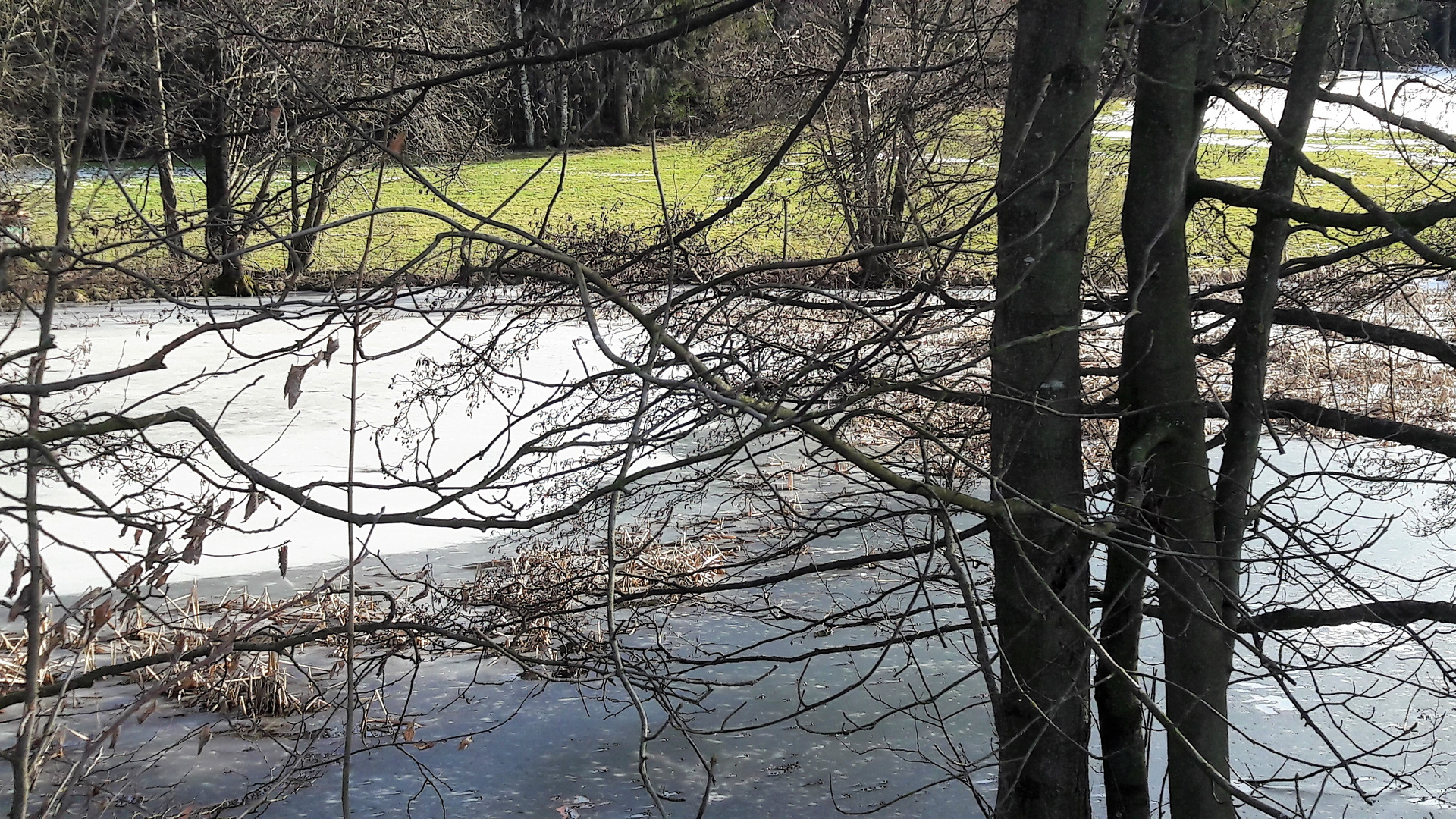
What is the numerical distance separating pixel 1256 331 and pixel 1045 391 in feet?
2.38

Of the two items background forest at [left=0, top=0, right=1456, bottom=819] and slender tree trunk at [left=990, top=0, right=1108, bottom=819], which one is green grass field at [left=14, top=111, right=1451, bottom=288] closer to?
background forest at [left=0, top=0, right=1456, bottom=819]

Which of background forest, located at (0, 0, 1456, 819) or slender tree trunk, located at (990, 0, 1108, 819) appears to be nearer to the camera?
background forest, located at (0, 0, 1456, 819)

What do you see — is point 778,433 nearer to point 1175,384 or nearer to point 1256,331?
point 1175,384

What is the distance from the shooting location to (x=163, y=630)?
575 cm

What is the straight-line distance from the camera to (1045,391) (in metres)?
2.80

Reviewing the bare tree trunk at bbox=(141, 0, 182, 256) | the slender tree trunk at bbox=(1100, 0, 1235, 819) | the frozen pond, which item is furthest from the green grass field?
the frozen pond

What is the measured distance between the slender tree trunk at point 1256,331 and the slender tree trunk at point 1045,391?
1.46 feet

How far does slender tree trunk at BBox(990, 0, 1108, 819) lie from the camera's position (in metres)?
2.72

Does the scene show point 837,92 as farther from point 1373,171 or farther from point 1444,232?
point 1373,171

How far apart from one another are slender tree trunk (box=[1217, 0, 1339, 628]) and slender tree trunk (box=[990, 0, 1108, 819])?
45 cm

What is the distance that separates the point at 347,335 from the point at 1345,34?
8.65 m

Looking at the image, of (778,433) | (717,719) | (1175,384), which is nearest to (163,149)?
(778,433)

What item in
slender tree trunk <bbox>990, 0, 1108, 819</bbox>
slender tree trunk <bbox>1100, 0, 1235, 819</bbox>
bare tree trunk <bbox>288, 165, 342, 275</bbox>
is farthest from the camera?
slender tree trunk <bbox>1100, 0, 1235, 819</bbox>

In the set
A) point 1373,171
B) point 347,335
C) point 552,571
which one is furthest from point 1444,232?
point 1373,171
